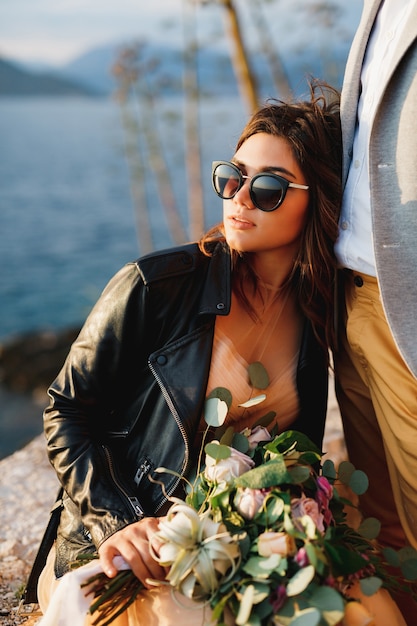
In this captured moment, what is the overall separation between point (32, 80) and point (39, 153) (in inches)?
932

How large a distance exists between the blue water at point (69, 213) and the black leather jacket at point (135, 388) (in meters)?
0.77

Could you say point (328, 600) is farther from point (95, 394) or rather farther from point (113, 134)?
point (113, 134)

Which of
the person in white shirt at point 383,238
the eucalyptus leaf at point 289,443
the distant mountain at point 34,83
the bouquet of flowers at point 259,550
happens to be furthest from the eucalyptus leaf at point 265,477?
the distant mountain at point 34,83

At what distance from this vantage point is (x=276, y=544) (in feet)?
6.09

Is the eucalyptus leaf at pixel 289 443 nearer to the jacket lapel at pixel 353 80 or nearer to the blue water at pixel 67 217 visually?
the jacket lapel at pixel 353 80

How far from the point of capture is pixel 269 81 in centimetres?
1093

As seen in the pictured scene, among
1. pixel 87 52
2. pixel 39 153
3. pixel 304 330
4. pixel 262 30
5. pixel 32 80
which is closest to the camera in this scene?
pixel 304 330

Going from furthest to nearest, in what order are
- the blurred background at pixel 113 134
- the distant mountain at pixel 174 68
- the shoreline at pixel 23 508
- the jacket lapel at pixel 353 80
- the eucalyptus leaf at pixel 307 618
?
the distant mountain at pixel 174 68 < the blurred background at pixel 113 134 < the shoreline at pixel 23 508 < the jacket lapel at pixel 353 80 < the eucalyptus leaf at pixel 307 618

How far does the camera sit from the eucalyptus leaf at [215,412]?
2.31 metres

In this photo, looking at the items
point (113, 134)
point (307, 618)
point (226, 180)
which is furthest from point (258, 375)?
point (113, 134)

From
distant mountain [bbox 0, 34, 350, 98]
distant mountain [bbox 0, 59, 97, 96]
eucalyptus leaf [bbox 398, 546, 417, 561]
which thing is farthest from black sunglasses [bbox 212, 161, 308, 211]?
distant mountain [bbox 0, 59, 97, 96]

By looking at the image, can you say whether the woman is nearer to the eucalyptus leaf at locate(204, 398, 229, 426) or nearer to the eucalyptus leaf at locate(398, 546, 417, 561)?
the eucalyptus leaf at locate(204, 398, 229, 426)

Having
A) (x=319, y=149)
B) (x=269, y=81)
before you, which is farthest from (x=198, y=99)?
(x=319, y=149)

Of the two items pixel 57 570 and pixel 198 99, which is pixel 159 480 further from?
pixel 198 99
